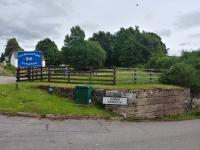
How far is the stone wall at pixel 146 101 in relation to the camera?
19.5m

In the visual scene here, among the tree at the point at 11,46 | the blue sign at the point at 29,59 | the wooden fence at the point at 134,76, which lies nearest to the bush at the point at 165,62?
the wooden fence at the point at 134,76

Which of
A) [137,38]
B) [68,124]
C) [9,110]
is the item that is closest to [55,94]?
[9,110]

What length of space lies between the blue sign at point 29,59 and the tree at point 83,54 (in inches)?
2721

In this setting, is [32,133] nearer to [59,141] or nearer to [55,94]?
[59,141]

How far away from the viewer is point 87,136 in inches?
503

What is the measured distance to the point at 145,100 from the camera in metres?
20.5

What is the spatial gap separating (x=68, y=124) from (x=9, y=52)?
324ft

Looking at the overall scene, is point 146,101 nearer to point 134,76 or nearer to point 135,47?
point 134,76

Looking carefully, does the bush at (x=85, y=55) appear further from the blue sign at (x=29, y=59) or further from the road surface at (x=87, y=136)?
the road surface at (x=87, y=136)

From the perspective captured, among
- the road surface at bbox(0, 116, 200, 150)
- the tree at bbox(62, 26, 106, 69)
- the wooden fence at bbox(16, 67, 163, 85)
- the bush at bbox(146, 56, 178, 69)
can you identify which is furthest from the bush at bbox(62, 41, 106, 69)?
the road surface at bbox(0, 116, 200, 150)

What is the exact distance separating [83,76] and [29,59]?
4401 mm

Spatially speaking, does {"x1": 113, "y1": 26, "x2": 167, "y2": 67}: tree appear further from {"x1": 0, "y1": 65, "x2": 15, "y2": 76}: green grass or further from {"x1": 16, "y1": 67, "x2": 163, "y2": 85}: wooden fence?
{"x1": 16, "y1": 67, "x2": 163, "y2": 85}: wooden fence

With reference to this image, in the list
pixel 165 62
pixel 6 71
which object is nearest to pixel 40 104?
pixel 165 62

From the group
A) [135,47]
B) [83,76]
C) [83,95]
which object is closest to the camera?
[83,95]
